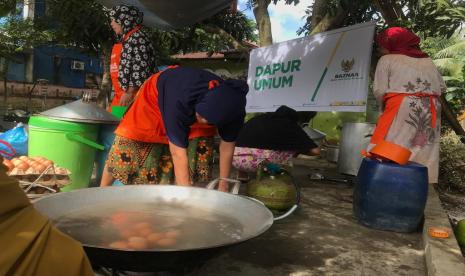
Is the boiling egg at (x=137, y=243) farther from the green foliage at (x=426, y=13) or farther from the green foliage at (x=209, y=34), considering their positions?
the green foliage at (x=209, y=34)

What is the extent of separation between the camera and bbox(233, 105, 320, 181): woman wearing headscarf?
428cm

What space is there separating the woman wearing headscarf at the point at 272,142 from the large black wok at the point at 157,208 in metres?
2.24

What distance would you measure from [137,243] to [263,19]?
16.9 ft

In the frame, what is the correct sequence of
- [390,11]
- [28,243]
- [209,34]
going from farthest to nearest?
[209,34], [390,11], [28,243]

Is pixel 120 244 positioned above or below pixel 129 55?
below

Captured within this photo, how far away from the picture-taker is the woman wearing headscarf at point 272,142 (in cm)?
428

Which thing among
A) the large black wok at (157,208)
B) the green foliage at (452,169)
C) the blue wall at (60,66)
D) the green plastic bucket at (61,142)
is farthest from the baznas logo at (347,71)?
the blue wall at (60,66)

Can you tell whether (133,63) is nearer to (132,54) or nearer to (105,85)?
(132,54)

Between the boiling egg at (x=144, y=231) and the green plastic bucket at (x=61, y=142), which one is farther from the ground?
the green plastic bucket at (x=61, y=142)

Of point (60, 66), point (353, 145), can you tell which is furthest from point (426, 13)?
point (60, 66)

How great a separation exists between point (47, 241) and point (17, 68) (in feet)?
63.0

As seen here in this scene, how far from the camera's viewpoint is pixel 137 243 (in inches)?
58.4

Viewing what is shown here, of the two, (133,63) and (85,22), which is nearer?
(133,63)

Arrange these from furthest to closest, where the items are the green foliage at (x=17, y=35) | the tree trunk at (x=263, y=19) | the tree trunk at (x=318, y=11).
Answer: the green foliage at (x=17, y=35) < the tree trunk at (x=263, y=19) < the tree trunk at (x=318, y=11)
